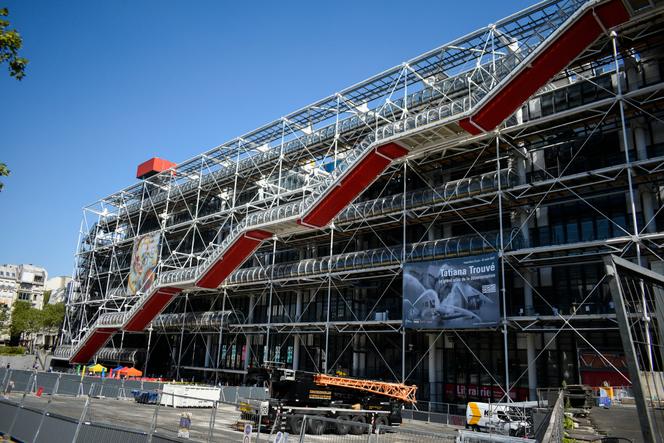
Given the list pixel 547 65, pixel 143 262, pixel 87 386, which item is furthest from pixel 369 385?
pixel 143 262

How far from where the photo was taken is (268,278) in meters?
34.2

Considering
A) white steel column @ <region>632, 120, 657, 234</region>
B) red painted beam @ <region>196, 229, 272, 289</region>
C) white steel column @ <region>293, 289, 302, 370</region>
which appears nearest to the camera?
white steel column @ <region>632, 120, 657, 234</region>

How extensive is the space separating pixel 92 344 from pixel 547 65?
38341 mm

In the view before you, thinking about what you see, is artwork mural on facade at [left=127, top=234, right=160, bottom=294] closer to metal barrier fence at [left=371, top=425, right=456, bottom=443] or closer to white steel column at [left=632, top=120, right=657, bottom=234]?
white steel column at [left=632, top=120, right=657, bottom=234]

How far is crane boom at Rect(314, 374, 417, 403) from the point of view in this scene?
19172 millimetres

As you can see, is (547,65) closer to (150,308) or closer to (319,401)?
(319,401)

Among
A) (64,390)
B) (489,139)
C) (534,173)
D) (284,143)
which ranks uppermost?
(284,143)

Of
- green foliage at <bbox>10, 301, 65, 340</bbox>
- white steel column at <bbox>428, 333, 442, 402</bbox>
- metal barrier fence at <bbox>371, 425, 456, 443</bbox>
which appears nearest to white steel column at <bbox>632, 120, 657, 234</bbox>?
white steel column at <bbox>428, 333, 442, 402</bbox>

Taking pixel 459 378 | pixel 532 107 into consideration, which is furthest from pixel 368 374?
pixel 532 107

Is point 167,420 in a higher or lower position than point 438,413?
lower

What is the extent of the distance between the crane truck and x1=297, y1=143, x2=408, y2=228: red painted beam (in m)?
9.90

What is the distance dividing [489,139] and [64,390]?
2375 cm

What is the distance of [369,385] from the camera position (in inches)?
795

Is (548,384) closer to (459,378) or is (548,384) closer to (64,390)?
(459,378)
